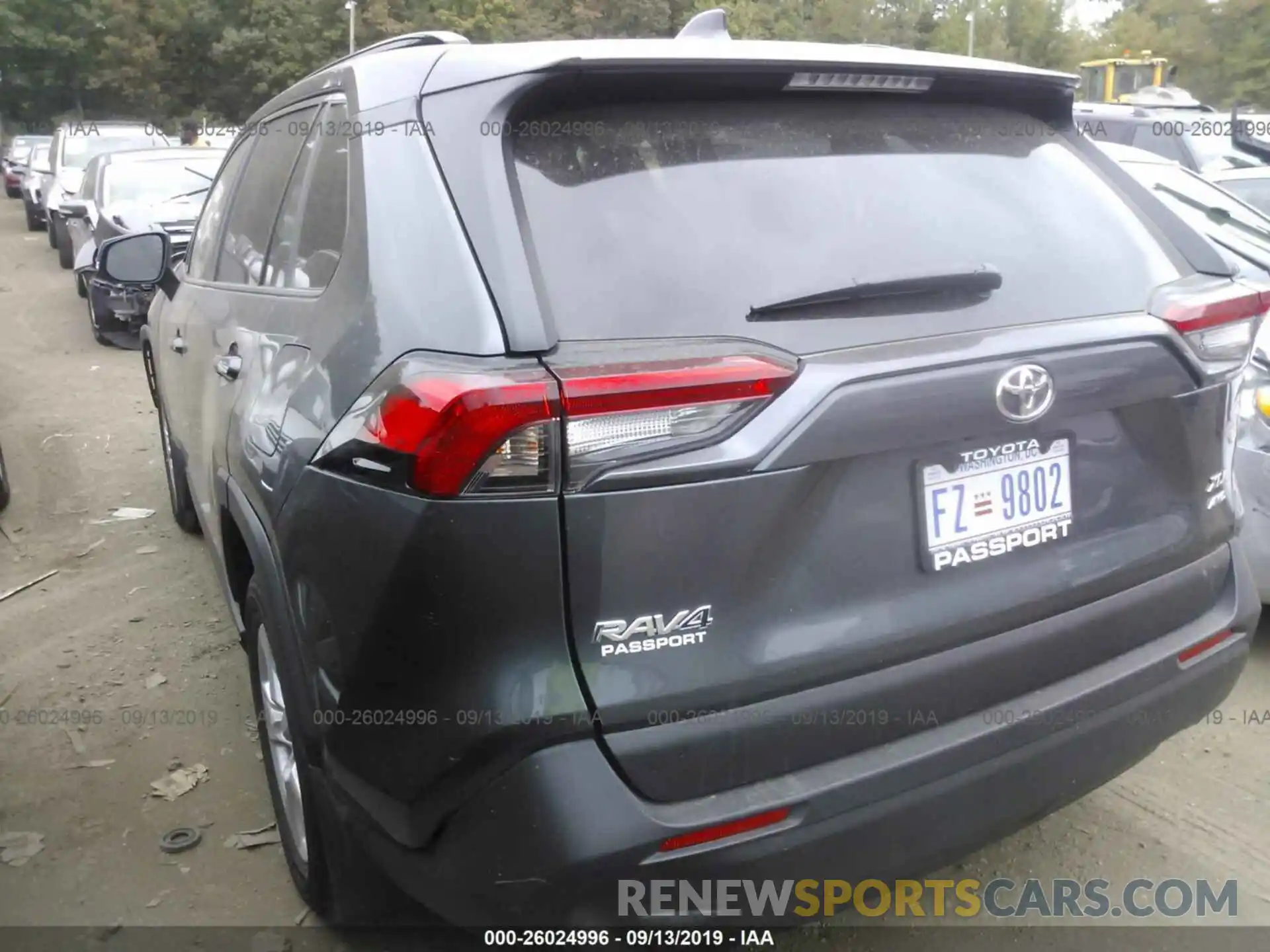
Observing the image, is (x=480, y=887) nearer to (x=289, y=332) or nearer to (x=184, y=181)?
(x=289, y=332)

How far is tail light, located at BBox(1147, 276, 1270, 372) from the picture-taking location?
7.26ft

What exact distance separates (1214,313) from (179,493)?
4433mm

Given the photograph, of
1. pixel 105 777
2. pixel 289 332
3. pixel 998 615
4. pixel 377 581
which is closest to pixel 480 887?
pixel 377 581

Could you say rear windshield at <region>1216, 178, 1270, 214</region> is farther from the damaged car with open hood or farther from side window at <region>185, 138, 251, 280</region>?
the damaged car with open hood

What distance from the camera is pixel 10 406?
784 cm

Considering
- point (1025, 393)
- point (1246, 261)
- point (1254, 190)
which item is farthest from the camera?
point (1254, 190)

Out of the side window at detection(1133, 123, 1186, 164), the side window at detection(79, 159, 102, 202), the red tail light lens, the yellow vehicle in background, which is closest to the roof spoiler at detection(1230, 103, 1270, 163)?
the side window at detection(1133, 123, 1186, 164)

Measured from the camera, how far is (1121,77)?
2645 cm

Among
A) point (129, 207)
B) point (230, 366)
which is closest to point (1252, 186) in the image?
point (230, 366)

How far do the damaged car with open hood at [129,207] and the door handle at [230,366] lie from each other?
20.5 feet

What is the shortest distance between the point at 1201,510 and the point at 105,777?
10.0 ft

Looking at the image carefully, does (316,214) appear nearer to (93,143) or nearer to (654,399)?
(654,399)

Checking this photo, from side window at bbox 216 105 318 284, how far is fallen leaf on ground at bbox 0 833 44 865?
163 cm

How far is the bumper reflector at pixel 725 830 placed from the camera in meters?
1.79
